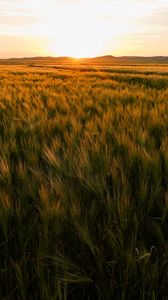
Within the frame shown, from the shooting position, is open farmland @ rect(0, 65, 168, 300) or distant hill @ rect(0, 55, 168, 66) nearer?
open farmland @ rect(0, 65, 168, 300)

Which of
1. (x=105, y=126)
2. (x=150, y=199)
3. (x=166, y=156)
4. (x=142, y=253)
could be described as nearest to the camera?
(x=142, y=253)

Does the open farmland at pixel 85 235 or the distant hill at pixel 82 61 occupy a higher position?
the distant hill at pixel 82 61

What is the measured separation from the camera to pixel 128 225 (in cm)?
102

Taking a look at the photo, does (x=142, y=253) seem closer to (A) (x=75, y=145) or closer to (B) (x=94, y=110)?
(A) (x=75, y=145)

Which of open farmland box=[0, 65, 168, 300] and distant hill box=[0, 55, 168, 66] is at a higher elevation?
distant hill box=[0, 55, 168, 66]

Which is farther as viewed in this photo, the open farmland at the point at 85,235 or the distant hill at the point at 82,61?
the distant hill at the point at 82,61

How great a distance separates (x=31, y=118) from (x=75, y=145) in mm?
908

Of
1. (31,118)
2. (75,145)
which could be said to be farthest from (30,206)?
(31,118)

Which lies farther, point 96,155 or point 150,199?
point 96,155

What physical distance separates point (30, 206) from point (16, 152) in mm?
666

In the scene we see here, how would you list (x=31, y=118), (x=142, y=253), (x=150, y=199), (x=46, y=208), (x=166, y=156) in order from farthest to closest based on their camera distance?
(x=31, y=118) < (x=166, y=156) < (x=150, y=199) < (x=46, y=208) < (x=142, y=253)

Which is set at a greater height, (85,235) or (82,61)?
(82,61)

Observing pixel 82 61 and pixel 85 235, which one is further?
pixel 82 61

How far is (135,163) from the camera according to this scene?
1511 millimetres
